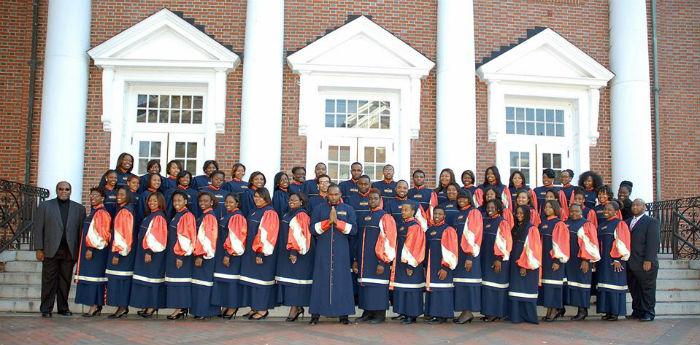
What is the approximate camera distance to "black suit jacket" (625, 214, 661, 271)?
32.9ft

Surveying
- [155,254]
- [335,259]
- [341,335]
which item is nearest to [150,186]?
[155,254]

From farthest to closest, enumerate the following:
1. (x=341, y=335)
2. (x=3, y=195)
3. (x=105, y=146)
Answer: (x=105, y=146), (x=3, y=195), (x=341, y=335)

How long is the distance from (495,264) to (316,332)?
2.74 meters

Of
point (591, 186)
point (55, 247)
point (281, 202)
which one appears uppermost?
point (591, 186)

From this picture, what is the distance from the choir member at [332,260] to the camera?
30.6 ft

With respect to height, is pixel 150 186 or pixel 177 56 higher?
pixel 177 56

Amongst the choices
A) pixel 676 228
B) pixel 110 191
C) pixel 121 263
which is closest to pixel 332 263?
pixel 121 263

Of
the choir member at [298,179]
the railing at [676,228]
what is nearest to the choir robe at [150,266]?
the choir member at [298,179]

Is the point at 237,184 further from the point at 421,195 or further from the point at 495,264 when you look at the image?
the point at 495,264

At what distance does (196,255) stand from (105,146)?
5.59 meters

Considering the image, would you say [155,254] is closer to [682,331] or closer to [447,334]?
[447,334]

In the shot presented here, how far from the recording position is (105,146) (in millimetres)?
13938

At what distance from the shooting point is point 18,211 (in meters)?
12.0

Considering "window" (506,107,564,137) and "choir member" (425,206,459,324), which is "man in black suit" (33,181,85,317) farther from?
"window" (506,107,564,137)
